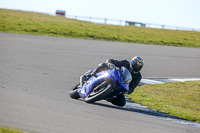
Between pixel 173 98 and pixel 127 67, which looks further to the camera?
pixel 173 98

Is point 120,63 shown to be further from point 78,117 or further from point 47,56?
point 47,56

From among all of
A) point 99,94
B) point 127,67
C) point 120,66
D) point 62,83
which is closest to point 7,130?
point 99,94

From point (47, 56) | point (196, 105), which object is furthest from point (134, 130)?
point (47, 56)

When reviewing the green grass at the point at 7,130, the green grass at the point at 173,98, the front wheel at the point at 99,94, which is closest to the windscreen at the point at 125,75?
the front wheel at the point at 99,94

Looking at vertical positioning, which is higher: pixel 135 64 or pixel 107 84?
pixel 135 64

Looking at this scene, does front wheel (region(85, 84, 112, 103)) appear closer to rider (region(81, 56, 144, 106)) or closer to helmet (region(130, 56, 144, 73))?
rider (region(81, 56, 144, 106))

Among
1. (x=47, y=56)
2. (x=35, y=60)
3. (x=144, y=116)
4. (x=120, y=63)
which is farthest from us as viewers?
(x=47, y=56)

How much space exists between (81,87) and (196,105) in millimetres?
4075

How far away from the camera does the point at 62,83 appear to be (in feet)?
Result: 40.1

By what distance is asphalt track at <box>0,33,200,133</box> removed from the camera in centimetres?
652

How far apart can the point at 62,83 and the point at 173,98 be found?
3524 mm

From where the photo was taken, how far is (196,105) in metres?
11.9

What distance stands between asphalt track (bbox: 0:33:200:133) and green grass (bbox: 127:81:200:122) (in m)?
1.36

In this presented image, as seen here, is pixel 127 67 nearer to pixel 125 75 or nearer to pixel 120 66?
pixel 120 66
